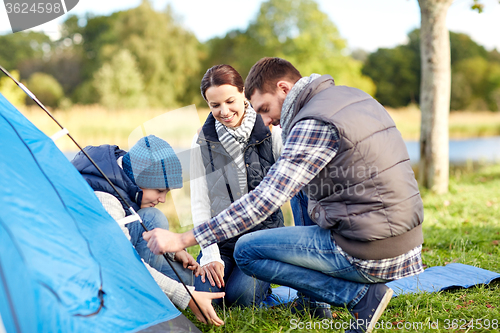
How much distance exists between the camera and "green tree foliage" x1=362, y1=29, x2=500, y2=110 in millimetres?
33250

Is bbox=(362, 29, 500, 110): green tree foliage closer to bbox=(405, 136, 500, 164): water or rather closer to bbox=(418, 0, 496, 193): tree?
bbox=(405, 136, 500, 164): water

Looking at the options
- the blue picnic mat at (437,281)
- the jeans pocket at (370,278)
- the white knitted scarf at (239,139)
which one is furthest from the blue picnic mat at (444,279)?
the white knitted scarf at (239,139)

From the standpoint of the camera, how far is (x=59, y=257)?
147 cm

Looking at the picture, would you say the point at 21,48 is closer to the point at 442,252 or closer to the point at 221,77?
the point at 221,77

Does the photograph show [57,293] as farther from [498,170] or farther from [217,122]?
[498,170]

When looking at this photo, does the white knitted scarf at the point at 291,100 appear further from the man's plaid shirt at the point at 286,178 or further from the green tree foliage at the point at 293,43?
the green tree foliage at the point at 293,43

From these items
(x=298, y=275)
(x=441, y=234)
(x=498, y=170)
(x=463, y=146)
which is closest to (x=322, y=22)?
(x=463, y=146)

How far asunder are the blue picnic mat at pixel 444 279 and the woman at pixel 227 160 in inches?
33.7

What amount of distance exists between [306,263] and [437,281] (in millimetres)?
1152

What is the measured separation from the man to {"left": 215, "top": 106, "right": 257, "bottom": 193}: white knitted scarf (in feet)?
2.00

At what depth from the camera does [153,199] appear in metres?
2.30

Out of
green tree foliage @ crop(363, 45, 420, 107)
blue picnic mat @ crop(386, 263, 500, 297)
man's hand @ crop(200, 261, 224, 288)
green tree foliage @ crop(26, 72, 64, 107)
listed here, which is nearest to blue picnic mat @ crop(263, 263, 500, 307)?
blue picnic mat @ crop(386, 263, 500, 297)

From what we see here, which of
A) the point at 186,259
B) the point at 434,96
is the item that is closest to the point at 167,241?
the point at 186,259

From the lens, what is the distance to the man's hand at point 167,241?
1661 millimetres
